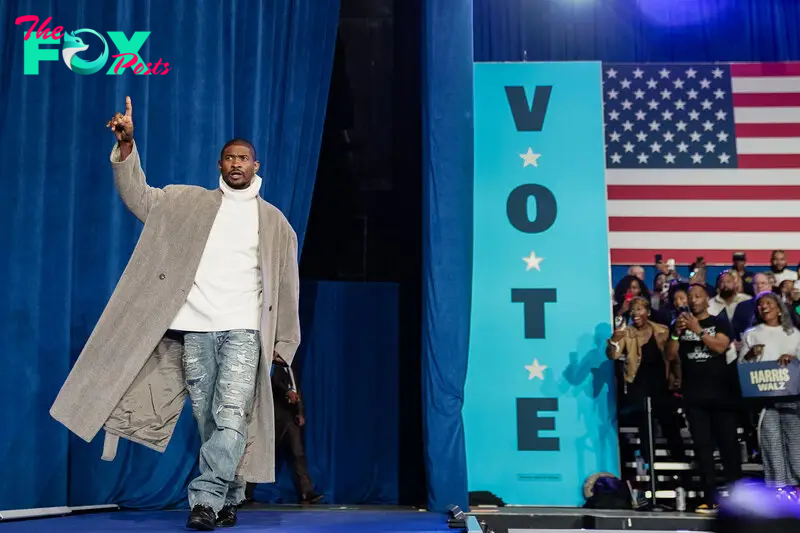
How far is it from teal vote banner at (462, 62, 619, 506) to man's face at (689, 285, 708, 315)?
0.75m

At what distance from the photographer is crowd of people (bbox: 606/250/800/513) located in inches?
207

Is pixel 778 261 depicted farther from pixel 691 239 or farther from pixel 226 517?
pixel 226 517

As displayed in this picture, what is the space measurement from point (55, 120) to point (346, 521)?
288 cm

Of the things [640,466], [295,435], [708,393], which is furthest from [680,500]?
[295,435]

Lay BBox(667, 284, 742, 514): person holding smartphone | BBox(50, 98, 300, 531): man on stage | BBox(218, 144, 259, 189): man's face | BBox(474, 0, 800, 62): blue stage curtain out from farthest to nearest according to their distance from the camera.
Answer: BBox(474, 0, 800, 62): blue stage curtain, BBox(667, 284, 742, 514): person holding smartphone, BBox(218, 144, 259, 189): man's face, BBox(50, 98, 300, 531): man on stage

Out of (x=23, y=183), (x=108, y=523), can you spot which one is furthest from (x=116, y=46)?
(x=108, y=523)

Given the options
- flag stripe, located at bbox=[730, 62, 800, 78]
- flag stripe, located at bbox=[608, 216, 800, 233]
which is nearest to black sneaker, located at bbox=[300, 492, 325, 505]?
flag stripe, located at bbox=[608, 216, 800, 233]

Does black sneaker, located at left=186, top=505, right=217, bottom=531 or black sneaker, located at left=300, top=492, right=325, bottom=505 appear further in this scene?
black sneaker, located at left=300, top=492, right=325, bottom=505

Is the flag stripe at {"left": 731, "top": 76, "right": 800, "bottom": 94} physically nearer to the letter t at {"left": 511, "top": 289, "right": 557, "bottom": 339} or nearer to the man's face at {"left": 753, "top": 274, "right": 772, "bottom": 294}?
the man's face at {"left": 753, "top": 274, "right": 772, "bottom": 294}

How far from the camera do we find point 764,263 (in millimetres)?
7281

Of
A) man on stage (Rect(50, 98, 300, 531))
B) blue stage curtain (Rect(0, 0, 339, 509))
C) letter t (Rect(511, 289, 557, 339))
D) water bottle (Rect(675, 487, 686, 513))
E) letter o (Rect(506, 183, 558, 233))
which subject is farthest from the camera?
letter o (Rect(506, 183, 558, 233))

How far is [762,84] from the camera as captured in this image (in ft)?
24.6

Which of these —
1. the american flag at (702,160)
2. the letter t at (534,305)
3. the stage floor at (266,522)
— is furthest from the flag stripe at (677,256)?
the stage floor at (266,522)

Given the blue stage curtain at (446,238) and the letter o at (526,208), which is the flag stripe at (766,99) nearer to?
the letter o at (526,208)
